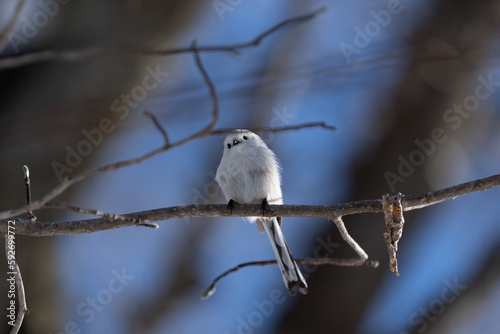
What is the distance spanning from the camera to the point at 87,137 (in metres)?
2.48

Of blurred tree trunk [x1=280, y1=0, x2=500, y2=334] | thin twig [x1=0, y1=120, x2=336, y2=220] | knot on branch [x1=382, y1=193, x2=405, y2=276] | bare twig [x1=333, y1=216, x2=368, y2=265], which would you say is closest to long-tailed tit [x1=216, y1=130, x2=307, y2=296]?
blurred tree trunk [x1=280, y1=0, x2=500, y2=334]

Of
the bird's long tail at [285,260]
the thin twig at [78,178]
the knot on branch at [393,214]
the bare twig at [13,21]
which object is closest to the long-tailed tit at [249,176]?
the bird's long tail at [285,260]

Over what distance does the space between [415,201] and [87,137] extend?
165cm

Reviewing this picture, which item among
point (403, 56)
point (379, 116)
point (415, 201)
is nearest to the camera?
point (415, 201)

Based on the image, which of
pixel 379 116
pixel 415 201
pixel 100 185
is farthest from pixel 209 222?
pixel 415 201

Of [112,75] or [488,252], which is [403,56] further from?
[488,252]

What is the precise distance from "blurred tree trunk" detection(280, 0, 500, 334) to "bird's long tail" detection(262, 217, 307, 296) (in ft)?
2.40

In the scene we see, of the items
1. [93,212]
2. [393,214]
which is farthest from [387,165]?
[93,212]

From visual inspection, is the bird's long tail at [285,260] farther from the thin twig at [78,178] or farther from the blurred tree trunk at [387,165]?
the thin twig at [78,178]

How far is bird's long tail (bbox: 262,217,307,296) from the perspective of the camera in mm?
2098

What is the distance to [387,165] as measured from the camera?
3.11 meters

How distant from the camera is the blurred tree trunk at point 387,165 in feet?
9.46

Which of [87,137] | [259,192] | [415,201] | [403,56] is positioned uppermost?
[403,56]

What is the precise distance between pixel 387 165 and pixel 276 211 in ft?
5.63
